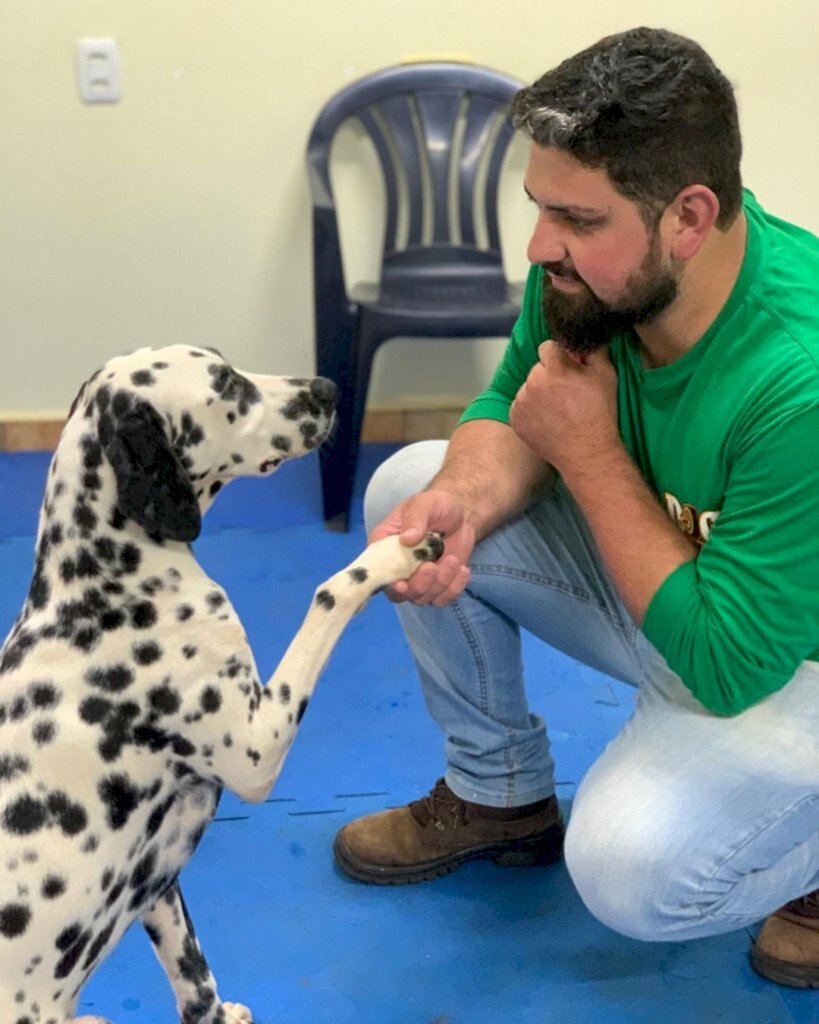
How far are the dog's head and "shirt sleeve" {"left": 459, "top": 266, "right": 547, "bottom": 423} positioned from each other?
1.41 ft

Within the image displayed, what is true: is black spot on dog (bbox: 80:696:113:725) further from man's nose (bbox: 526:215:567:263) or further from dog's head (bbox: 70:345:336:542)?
man's nose (bbox: 526:215:567:263)

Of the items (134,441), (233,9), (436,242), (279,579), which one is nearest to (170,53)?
(233,9)

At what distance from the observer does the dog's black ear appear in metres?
1.36

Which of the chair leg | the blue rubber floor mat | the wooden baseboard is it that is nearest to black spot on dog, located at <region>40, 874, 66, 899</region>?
the blue rubber floor mat

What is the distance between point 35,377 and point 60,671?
252 cm

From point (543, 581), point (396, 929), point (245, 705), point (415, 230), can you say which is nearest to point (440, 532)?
point (543, 581)

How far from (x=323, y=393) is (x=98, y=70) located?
222 centimetres

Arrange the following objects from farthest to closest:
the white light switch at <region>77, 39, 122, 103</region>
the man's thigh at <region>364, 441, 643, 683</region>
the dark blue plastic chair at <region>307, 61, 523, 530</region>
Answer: the white light switch at <region>77, 39, 122, 103</region> → the dark blue plastic chair at <region>307, 61, 523, 530</region> → the man's thigh at <region>364, 441, 643, 683</region>

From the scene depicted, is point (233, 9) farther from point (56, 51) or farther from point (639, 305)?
point (639, 305)

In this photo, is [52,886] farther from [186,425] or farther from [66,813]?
[186,425]

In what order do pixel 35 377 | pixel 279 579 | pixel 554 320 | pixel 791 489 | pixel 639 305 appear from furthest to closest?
1. pixel 35 377
2. pixel 279 579
3. pixel 554 320
4. pixel 639 305
5. pixel 791 489

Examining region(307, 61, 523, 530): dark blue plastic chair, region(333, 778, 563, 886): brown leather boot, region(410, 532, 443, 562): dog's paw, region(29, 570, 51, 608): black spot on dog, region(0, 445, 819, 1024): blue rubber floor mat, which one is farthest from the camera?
region(307, 61, 523, 530): dark blue plastic chair

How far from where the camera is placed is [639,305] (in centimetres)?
156

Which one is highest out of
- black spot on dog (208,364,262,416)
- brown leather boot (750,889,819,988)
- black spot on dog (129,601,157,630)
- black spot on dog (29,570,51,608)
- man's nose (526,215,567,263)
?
man's nose (526,215,567,263)
